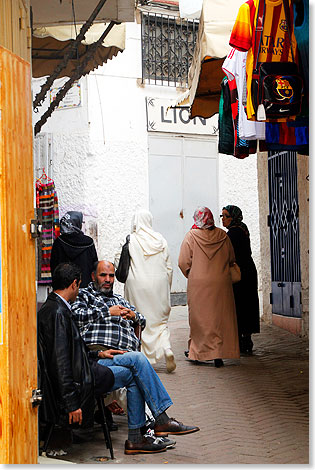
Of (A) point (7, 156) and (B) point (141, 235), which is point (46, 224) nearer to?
(B) point (141, 235)

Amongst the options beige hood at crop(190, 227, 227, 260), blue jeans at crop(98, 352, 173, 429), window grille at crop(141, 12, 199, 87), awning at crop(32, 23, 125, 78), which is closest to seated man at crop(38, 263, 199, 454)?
blue jeans at crop(98, 352, 173, 429)

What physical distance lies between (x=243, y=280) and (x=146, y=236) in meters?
1.52

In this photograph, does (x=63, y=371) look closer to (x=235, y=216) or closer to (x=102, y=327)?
(x=102, y=327)

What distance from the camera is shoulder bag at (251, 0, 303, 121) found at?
521 cm

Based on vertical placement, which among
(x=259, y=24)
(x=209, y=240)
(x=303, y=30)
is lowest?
(x=209, y=240)

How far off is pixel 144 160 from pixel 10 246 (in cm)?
1062

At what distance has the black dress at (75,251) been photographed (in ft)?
29.3

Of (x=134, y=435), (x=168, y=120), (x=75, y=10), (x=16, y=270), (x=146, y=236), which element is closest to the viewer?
(x=16, y=270)

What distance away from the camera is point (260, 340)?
10336 mm

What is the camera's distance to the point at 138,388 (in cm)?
537

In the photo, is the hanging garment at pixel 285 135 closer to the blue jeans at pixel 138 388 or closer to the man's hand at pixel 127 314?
the man's hand at pixel 127 314

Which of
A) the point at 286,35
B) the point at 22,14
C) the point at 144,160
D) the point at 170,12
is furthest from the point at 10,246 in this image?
the point at 170,12

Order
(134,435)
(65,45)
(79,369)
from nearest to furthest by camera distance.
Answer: (79,369) → (134,435) → (65,45)

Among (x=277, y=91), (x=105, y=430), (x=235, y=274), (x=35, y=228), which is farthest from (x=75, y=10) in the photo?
(x=105, y=430)
